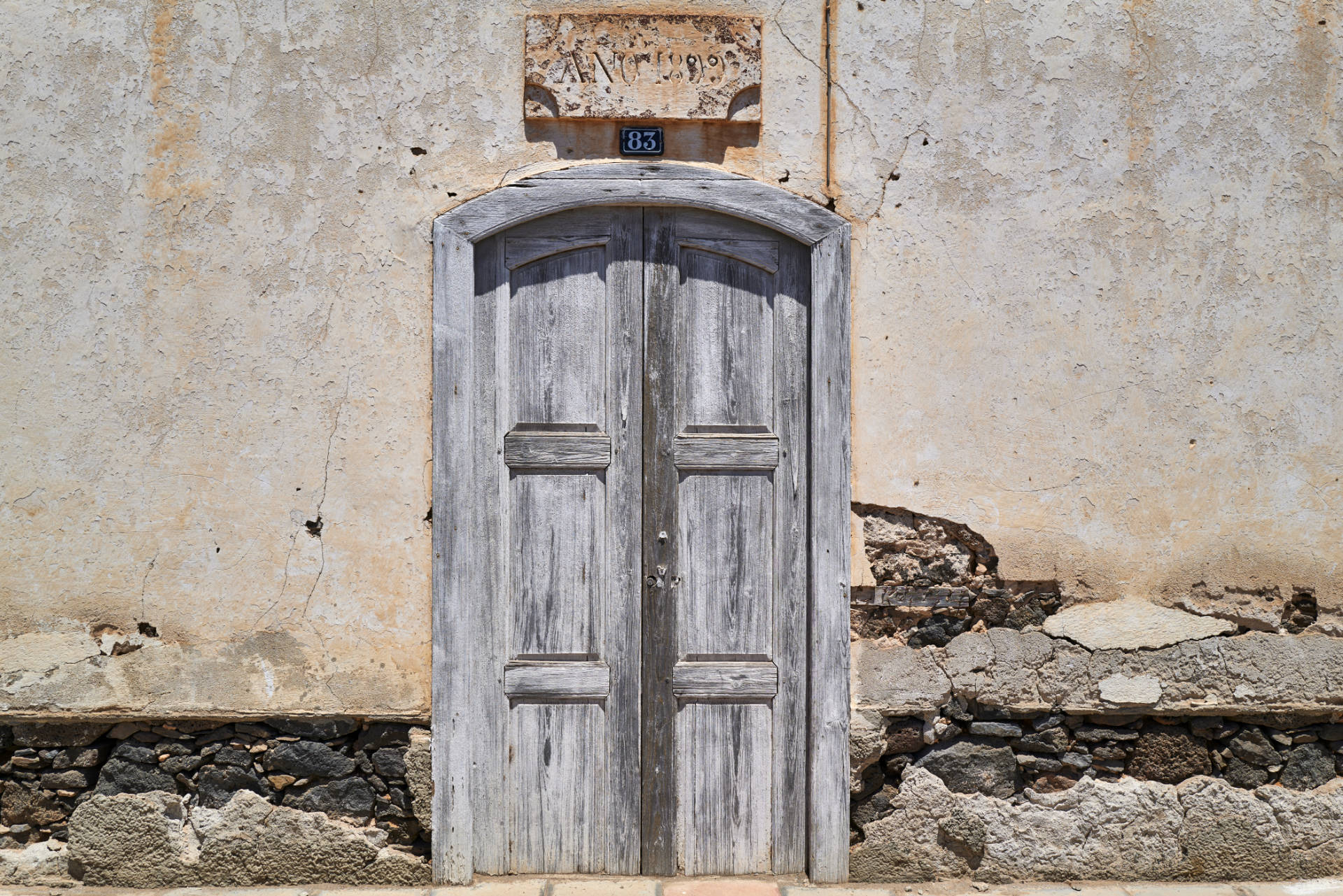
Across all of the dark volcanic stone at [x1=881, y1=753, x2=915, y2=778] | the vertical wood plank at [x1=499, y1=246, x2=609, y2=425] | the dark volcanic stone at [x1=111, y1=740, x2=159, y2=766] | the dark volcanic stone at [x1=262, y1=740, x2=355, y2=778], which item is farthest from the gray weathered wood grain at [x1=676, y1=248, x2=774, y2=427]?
the dark volcanic stone at [x1=111, y1=740, x2=159, y2=766]

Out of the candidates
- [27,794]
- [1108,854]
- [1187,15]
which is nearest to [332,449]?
[27,794]

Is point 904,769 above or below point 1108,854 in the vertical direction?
above

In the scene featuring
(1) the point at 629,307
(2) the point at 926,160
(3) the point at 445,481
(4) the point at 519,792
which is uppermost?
(2) the point at 926,160

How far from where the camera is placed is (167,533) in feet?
10.9

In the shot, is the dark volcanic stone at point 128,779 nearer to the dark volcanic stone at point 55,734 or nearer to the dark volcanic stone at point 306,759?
→ the dark volcanic stone at point 55,734

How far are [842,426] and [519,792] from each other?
5.52 ft

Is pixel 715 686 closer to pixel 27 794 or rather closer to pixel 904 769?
pixel 904 769

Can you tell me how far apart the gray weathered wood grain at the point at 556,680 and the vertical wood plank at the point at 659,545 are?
160 millimetres

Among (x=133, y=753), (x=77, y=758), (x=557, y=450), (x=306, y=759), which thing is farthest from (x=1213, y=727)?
(x=77, y=758)

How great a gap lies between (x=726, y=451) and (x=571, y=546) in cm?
63

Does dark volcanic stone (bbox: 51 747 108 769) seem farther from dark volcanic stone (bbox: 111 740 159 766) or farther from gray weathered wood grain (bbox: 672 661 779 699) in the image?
gray weathered wood grain (bbox: 672 661 779 699)

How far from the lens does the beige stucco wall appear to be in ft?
10.8

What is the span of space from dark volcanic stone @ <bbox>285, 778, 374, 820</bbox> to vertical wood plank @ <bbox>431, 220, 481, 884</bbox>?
0.82 ft

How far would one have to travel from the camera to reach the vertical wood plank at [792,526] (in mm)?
3381
